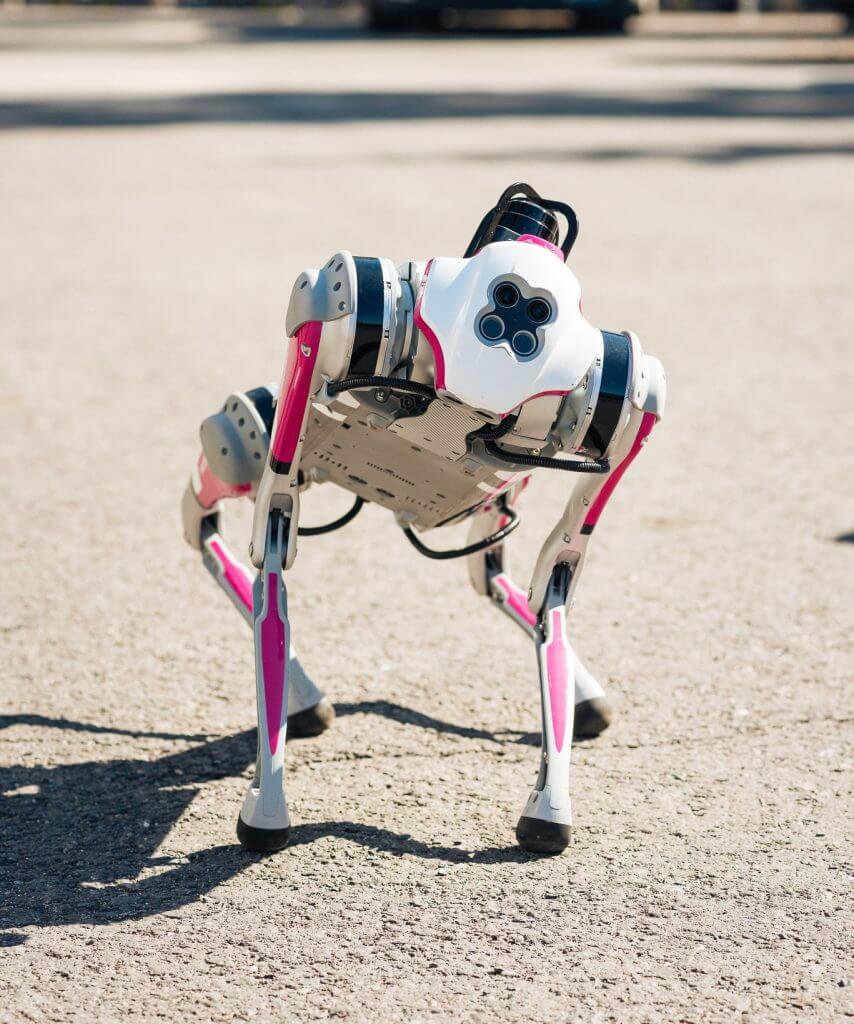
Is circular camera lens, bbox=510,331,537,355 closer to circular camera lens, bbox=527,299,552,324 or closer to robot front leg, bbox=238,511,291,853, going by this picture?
circular camera lens, bbox=527,299,552,324

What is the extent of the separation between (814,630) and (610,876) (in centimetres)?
147

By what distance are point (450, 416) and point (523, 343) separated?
25 cm

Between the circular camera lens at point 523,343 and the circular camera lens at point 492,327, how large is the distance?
29 mm

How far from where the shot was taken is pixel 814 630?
4188 mm

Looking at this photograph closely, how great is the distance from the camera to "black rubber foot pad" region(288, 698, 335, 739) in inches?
139

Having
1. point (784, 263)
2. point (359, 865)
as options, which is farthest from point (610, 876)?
point (784, 263)

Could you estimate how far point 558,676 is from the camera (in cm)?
316

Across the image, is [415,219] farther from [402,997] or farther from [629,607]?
[402,997]

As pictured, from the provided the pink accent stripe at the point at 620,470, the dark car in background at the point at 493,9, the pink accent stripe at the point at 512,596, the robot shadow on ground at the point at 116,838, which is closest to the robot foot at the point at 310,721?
the robot shadow on ground at the point at 116,838

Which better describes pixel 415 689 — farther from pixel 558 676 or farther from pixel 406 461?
pixel 406 461

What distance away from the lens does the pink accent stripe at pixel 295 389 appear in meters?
2.90

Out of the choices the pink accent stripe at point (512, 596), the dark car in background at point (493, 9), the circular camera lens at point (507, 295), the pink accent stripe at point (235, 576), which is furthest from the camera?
the dark car in background at point (493, 9)

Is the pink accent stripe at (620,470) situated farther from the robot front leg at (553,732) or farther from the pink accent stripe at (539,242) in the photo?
the pink accent stripe at (539,242)

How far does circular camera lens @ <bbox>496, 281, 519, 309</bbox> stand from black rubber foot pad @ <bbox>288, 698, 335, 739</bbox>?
1.18 m
